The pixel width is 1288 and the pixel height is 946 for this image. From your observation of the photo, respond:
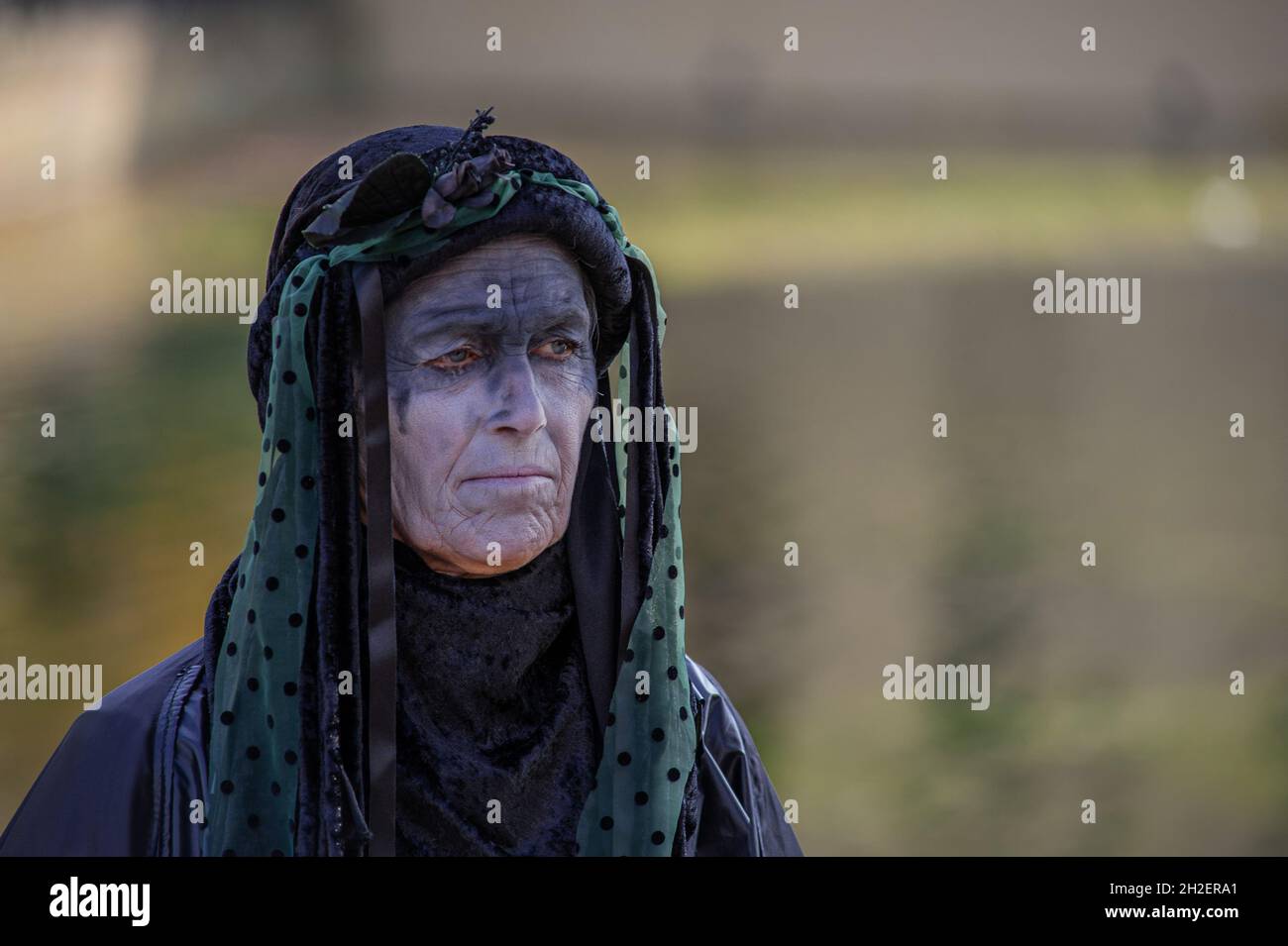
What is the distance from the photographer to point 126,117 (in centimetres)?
378

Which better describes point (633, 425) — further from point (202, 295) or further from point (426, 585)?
point (202, 295)

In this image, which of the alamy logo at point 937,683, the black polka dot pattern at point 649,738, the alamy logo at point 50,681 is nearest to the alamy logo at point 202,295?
the alamy logo at point 50,681

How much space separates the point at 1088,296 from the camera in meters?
4.36

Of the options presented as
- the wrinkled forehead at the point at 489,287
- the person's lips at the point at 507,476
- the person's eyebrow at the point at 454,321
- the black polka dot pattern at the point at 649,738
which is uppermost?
the wrinkled forehead at the point at 489,287

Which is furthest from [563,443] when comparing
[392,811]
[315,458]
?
[392,811]

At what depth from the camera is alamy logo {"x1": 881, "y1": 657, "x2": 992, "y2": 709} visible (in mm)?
4145

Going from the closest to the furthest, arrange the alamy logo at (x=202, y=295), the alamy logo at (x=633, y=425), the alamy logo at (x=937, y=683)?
the alamy logo at (x=633, y=425) < the alamy logo at (x=202, y=295) < the alamy logo at (x=937, y=683)

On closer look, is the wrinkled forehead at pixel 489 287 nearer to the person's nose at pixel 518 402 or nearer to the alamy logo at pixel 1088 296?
the person's nose at pixel 518 402

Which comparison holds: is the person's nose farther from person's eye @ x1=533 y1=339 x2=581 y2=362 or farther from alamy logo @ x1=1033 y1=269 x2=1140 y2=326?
alamy logo @ x1=1033 y1=269 x2=1140 y2=326

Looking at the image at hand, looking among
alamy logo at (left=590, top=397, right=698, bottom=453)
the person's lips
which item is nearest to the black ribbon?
the person's lips

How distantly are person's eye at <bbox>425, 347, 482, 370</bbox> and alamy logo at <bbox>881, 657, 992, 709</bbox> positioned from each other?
212 centimetres

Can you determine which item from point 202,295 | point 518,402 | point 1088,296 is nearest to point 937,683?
point 1088,296

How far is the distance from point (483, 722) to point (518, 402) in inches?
19.3

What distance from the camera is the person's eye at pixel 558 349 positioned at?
7.86ft
